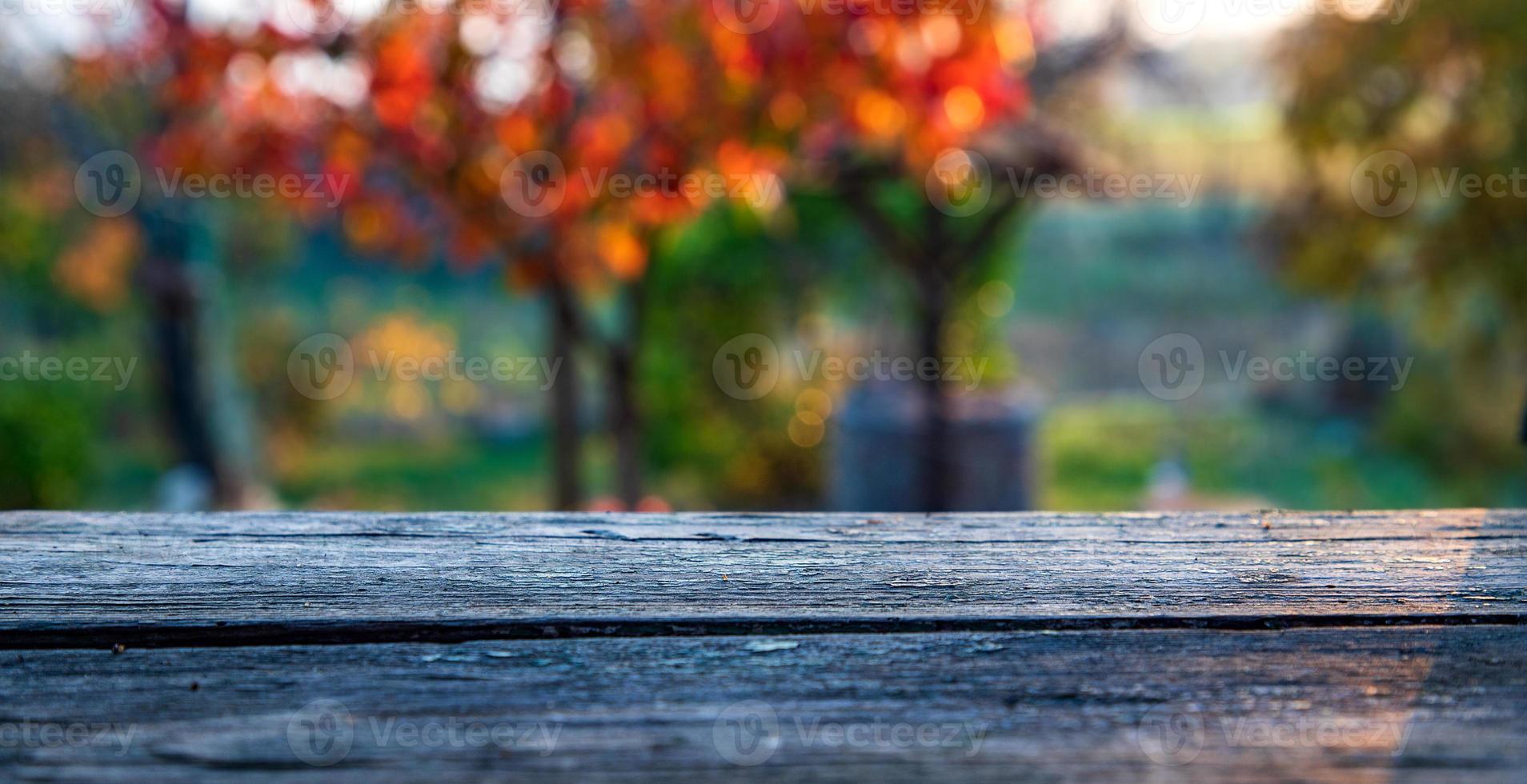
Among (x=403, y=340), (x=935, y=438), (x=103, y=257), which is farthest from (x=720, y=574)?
(x=403, y=340)

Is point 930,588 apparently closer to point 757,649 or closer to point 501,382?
point 757,649

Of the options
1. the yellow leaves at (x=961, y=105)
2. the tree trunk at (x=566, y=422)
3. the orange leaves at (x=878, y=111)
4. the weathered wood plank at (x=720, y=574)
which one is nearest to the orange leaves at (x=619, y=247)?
the tree trunk at (x=566, y=422)

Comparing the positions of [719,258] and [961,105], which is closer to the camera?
[961,105]

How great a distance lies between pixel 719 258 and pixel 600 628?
769 cm

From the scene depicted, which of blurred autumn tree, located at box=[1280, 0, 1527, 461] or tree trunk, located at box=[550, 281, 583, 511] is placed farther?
blurred autumn tree, located at box=[1280, 0, 1527, 461]

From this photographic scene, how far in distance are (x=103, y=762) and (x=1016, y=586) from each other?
679 millimetres

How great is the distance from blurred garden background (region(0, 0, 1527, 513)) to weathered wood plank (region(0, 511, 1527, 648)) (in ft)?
1.58

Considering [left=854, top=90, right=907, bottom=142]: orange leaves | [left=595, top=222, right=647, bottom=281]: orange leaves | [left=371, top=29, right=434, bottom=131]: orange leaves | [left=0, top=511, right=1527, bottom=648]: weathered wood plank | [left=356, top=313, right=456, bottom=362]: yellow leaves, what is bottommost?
[left=356, top=313, right=456, bottom=362]: yellow leaves

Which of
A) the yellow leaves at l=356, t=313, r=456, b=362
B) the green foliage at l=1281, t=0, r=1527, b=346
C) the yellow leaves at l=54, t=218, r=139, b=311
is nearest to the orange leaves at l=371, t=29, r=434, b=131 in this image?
the yellow leaves at l=54, t=218, r=139, b=311

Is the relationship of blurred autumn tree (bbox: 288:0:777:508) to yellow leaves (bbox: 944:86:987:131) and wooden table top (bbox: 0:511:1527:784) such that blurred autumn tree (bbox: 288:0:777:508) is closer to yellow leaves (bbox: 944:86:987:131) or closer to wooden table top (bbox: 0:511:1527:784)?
yellow leaves (bbox: 944:86:987:131)

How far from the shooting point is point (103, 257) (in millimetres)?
7414

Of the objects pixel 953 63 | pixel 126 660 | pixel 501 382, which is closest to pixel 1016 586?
pixel 126 660

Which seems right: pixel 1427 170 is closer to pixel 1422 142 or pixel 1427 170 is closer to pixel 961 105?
pixel 1422 142

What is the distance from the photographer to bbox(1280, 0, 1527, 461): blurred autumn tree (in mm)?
6254
